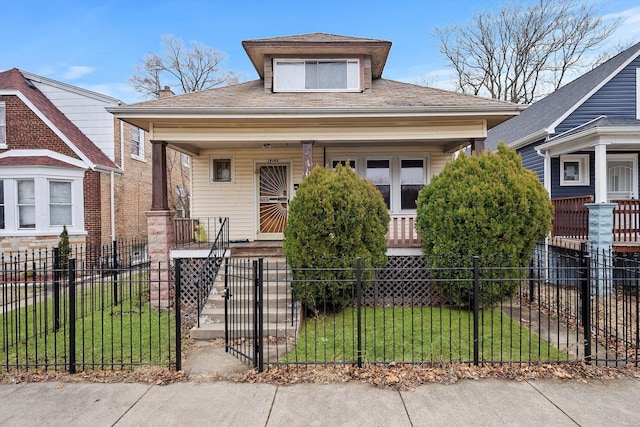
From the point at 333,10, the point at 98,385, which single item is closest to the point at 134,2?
the point at 333,10

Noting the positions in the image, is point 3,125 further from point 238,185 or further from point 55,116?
point 238,185

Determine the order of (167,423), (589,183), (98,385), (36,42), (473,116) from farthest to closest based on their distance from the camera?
(36,42), (589,183), (473,116), (98,385), (167,423)

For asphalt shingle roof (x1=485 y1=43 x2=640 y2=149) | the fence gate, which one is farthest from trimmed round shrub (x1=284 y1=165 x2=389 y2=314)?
asphalt shingle roof (x1=485 y1=43 x2=640 y2=149)

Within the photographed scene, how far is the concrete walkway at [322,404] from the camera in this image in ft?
12.1

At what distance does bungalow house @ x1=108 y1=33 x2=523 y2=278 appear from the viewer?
8039mm

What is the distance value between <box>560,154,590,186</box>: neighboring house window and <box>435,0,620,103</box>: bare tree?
51.1 feet

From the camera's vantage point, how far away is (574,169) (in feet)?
38.4

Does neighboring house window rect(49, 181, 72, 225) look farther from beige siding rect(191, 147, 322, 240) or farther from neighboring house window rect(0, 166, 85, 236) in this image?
beige siding rect(191, 147, 322, 240)

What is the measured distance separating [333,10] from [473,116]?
12.0m

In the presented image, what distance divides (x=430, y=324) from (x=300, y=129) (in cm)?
502

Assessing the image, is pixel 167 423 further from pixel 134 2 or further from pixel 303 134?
pixel 134 2

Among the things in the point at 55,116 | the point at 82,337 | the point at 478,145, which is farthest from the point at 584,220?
the point at 55,116

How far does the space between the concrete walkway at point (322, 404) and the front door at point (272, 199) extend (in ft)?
20.5

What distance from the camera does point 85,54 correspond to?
2027 cm
